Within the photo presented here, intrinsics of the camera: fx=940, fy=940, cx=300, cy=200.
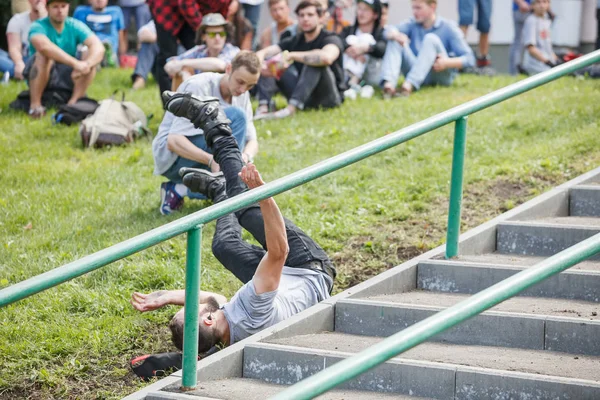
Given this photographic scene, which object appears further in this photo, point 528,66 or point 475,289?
point 528,66

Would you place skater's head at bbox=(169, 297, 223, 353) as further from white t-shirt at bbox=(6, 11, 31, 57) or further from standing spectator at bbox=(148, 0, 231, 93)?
white t-shirt at bbox=(6, 11, 31, 57)

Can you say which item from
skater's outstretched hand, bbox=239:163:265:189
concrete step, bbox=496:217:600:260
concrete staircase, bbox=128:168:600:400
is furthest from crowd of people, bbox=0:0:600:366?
concrete step, bbox=496:217:600:260

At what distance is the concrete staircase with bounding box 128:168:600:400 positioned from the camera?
4.34 m

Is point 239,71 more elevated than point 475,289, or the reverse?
point 239,71

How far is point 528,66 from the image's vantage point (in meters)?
13.4

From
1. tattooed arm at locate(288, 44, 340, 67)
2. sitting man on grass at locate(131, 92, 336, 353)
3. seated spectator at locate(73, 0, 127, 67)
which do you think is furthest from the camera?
seated spectator at locate(73, 0, 127, 67)

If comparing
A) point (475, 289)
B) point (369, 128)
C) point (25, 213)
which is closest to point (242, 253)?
point (475, 289)

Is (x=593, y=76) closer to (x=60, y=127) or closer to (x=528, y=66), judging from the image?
(x=528, y=66)

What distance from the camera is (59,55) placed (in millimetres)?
10188

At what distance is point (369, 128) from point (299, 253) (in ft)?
13.6

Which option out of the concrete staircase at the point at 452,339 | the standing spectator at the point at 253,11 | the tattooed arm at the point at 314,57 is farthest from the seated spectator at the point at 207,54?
the concrete staircase at the point at 452,339

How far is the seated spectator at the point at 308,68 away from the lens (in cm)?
1036

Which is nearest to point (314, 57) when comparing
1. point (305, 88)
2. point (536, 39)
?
point (305, 88)

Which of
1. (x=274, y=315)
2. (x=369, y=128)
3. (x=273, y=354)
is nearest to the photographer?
(x=273, y=354)
